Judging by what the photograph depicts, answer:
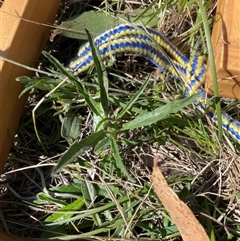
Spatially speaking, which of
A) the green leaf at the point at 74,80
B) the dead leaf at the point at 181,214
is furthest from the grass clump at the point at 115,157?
the dead leaf at the point at 181,214

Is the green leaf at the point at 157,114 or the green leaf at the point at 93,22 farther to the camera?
the green leaf at the point at 93,22

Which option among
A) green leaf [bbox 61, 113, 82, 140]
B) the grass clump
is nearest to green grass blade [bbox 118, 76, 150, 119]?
the grass clump

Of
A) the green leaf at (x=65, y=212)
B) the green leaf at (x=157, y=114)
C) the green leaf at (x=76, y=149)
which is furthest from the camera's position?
the green leaf at (x=65, y=212)

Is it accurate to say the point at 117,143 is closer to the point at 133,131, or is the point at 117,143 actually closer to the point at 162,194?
the point at 133,131

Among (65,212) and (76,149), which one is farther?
(65,212)

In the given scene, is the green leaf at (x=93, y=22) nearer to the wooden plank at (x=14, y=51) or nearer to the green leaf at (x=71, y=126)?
the wooden plank at (x=14, y=51)

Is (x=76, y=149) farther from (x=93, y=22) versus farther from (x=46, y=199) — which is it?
(x=93, y=22)

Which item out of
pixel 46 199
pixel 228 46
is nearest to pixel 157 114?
pixel 228 46
